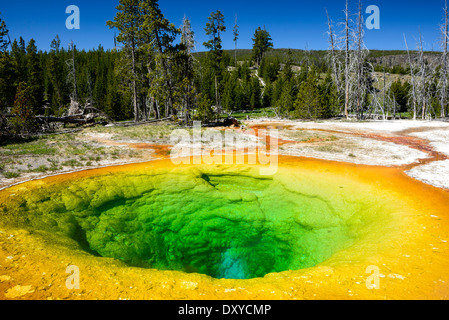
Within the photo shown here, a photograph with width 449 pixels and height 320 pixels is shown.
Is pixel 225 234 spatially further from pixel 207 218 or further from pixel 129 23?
pixel 129 23

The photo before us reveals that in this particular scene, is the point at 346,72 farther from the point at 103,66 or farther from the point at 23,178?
the point at 103,66

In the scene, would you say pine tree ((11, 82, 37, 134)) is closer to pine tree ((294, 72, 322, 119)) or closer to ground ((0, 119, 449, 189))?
ground ((0, 119, 449, 189))

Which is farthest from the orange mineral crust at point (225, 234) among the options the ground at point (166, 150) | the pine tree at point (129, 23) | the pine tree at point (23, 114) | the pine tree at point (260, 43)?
the pine tree at point (260, 43)

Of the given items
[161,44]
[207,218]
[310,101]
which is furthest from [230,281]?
[310,101]

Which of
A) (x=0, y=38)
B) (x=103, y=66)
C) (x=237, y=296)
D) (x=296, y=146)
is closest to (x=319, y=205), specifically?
(x=237, y=296)

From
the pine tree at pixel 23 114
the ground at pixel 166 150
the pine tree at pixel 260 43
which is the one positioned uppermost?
the pine tree at pixel 260 43

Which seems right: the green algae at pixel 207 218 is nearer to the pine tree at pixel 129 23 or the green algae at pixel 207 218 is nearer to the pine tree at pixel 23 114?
the pine tree at pixel 23 114

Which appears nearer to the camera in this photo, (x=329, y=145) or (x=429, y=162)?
(x=429, y=162)
